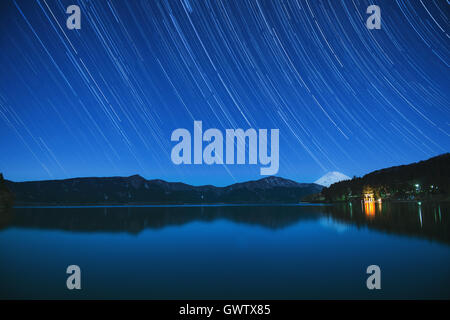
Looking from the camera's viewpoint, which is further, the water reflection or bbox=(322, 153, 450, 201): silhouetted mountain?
bbox=(322, 153, 450, 201): silhouetted mountain

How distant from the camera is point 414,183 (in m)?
138

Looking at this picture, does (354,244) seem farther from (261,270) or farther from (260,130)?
(260,130)

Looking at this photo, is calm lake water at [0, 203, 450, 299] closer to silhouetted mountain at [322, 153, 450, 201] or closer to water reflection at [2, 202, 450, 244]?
water reflection at [2, 202, 450, 244]

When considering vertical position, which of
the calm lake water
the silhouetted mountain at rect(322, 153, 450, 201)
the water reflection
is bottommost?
the calm lake water

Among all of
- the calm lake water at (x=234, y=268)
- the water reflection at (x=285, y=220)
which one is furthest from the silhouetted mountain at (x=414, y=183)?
the calm lake water at (x=234, y=268)

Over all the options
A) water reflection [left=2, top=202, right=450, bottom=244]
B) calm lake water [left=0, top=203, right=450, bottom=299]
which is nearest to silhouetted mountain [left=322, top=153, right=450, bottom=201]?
water reflection [left=2, top=202, right=450, bottom=244]

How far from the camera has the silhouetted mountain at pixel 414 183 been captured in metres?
116

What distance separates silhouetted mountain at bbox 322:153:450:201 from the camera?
382 feet

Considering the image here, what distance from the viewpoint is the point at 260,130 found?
2639 centimetres

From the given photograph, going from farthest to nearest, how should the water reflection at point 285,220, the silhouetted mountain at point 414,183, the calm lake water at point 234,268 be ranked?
the silhouetted mountain at point 414,183, the water reflection at point 285,220, the calm lake water at point 234,268

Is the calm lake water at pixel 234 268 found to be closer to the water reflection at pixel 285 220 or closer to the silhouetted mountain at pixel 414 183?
the water reflection at pixel 285 220

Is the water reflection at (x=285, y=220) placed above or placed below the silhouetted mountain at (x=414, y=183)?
below
